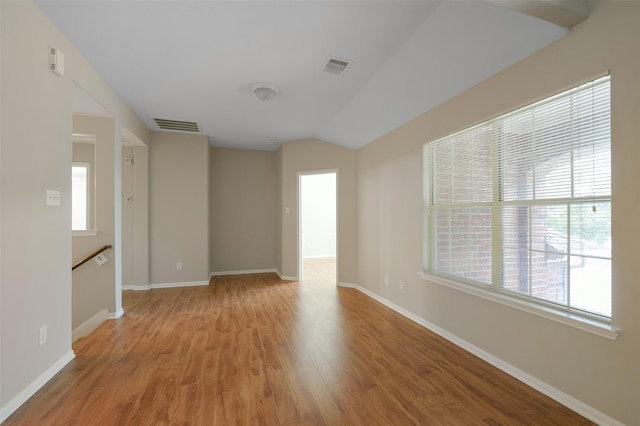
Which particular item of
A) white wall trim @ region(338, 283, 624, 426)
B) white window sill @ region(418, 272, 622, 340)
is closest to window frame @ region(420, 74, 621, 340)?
white window sill @ region(418, 272, 622, 340)

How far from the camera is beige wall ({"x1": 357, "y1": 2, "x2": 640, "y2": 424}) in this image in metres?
1.56

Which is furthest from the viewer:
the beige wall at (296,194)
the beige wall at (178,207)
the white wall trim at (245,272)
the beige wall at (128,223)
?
the white wall trim at (245,272)

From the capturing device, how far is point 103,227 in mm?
3455

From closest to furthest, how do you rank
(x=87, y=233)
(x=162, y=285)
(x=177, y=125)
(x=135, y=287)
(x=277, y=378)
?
(x=277, y=378) → (x=87, y=233) → (x=177, y=125) → (x=135, y=287) → (x=162, y=285)

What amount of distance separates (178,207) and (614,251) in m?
5.53

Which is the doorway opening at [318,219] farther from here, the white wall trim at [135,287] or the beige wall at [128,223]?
the beige wall at [128,223]

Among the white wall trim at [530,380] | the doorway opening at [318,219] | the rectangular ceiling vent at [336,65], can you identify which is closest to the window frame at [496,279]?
the white wall trim at [530,380]

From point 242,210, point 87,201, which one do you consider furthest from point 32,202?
point 242,210

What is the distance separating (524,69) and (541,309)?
179 cm

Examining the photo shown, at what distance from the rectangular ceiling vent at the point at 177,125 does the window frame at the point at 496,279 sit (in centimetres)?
368

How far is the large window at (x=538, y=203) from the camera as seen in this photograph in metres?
1.78

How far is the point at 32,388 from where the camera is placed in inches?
77.0

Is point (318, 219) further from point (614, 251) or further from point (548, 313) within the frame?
point (614, 251)

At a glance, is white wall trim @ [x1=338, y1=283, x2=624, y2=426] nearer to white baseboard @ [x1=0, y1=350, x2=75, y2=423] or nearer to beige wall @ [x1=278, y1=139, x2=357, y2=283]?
beige wall @ [x1=278, y1=139, x2=357, y2=283]
